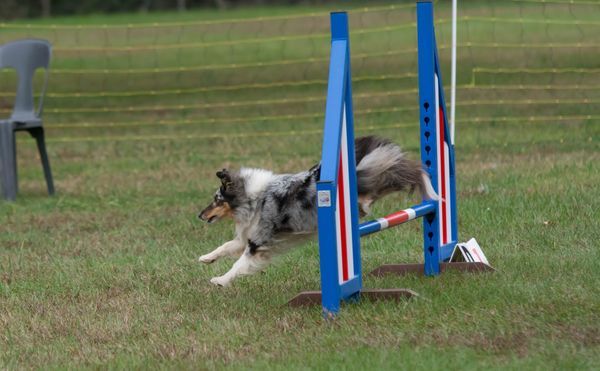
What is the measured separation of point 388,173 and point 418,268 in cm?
64

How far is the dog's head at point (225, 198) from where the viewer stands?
Answer: 19.8 feet

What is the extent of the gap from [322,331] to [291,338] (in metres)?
0.15

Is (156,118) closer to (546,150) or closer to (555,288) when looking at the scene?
(546,150)

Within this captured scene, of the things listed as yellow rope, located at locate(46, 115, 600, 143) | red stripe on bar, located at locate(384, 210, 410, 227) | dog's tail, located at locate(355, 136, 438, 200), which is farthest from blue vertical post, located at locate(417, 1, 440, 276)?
yellow rope, located at locate(46, 115, 600, 143)

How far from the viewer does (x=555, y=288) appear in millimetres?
5340

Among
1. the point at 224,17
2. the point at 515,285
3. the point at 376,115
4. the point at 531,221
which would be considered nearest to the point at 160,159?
the point at 376,115

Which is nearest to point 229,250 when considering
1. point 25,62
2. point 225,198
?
point 225,198

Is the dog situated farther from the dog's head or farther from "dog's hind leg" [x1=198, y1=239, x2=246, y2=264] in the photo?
"dog's hind leg" [x1=198, y1=239, x2=246, y2=264]

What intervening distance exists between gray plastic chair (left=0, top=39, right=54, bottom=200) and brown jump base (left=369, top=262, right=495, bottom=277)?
501 centimetres

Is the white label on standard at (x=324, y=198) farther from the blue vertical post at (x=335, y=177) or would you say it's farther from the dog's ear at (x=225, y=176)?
the dog's ear at (x=225, y=176)

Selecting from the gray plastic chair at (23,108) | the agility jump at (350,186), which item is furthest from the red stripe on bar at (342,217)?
the gray plastic chair at (23,108)

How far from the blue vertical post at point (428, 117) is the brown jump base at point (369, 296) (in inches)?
28.3

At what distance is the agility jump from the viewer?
4.93 metres

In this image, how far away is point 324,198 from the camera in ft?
16.0
